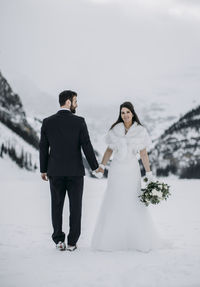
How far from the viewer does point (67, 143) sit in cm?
802

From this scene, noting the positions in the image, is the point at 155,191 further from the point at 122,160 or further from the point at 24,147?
the point at 24,147

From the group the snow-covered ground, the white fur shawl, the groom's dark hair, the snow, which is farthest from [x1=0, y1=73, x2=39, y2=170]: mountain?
the groom's dark hair

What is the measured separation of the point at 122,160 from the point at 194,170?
139617 mm

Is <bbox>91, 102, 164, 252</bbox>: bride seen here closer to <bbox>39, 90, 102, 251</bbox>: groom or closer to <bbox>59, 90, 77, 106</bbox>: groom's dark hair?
<bbox>39, 90, 102, 251</bbox>: groom

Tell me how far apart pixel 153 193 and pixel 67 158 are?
6.01 ft

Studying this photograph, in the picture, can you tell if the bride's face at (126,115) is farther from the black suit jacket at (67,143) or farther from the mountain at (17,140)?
the mountain at (17,140)

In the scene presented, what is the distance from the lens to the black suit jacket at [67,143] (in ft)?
26.1

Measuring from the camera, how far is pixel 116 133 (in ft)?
28.2

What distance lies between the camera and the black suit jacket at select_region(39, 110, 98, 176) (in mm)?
7965

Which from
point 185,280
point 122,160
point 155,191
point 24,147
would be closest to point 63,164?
point 122,160

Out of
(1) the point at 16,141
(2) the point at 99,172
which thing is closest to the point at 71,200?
(2) the point at 99,172

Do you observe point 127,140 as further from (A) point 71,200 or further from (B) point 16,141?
(B) point 16,141

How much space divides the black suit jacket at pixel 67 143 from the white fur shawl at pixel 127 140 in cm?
65

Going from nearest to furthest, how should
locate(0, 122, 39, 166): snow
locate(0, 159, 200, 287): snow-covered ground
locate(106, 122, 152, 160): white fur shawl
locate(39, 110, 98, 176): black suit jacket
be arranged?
locate(0, 159, 200, 287): snow-covered ground, locate(39, 110, 98, 176): black suit jacket, locate(106, 122, 152, 160): white fur shawl, locate(0, 122, 39, 166): snow
